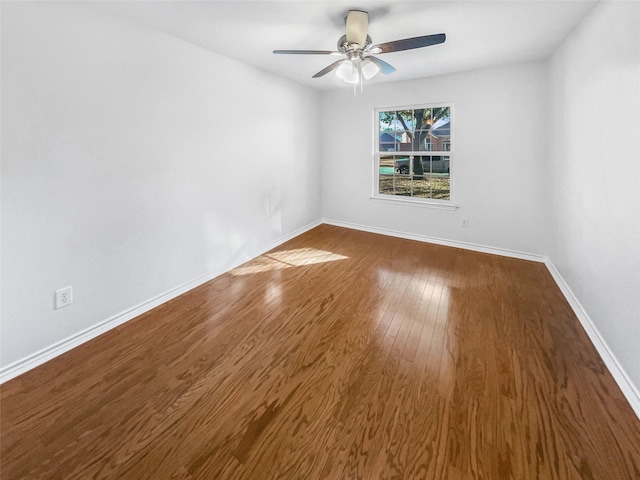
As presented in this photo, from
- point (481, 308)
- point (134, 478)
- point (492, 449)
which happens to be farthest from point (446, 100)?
point (134, 478)

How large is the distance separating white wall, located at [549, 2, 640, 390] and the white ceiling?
317 millimetres

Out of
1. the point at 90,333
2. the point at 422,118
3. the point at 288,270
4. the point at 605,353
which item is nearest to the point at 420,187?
the point at 422,118

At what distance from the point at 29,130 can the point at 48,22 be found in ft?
2.26

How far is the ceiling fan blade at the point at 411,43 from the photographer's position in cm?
209

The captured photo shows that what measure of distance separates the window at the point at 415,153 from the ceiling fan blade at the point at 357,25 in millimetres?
2333

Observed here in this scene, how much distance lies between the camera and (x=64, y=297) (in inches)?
84.4

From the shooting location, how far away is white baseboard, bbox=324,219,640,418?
167cm

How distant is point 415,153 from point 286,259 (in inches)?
96.4

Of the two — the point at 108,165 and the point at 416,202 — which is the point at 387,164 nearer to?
the point at 416,202

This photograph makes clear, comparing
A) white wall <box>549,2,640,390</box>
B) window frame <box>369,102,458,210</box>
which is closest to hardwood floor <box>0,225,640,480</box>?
white wall <box>549,2,640,390</box>

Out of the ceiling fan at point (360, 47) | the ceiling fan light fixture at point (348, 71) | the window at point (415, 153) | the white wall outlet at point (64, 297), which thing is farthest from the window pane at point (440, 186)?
the white wall outlet at point (64, 297)

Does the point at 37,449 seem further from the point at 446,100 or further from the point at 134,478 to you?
the point at 446,100

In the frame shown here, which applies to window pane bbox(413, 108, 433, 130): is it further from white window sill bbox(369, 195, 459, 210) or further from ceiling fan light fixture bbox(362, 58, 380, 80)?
ceiling fan light fixture bbox(362, 58, 380, 80)

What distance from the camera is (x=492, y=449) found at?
1404mm
